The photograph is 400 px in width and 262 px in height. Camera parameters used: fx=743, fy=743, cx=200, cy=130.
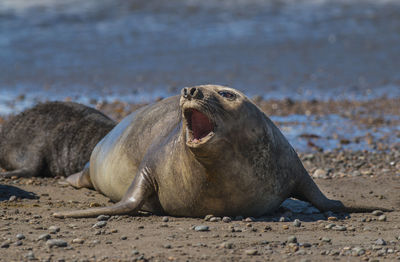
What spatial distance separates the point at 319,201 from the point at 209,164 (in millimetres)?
1271

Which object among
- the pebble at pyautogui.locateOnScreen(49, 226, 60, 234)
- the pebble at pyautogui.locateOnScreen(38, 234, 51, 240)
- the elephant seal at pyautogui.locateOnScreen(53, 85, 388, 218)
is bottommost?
the pebble at pyautogui.locateOnScreen(49, 226, 60, 234)

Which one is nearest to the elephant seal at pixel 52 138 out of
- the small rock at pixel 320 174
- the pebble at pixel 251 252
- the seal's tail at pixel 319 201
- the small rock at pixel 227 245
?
the small rock at pixel 320 174

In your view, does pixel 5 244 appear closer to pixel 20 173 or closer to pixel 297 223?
pixel 297 223

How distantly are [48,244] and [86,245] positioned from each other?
0.84 ft

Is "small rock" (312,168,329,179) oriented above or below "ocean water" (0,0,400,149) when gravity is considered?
below

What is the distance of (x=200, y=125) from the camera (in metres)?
5.54

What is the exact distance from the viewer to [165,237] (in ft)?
17.3

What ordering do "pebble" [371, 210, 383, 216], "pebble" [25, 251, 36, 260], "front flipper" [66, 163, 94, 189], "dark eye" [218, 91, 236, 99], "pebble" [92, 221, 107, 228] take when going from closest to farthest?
"pebble" [25, 251, 36, 260] < "dark eye" [218, 91, 236, 99] < "pebble" [92, 221, 107, 228] < "pebble" [371, 210, 383, 216] < "front flipper" [66, 163, 94, 189]

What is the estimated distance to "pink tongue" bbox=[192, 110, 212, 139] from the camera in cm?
548

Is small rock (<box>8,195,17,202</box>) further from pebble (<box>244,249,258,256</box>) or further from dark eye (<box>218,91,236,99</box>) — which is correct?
pebble (<box>244,249,258,256</box>)

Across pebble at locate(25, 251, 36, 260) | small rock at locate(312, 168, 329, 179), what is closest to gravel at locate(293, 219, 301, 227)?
pebble at locate(25, 251, 36, 260)

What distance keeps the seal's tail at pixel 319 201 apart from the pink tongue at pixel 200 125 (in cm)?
118

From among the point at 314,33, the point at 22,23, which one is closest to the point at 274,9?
the point at 314,33

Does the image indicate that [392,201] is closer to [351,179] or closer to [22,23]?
[351,179]
